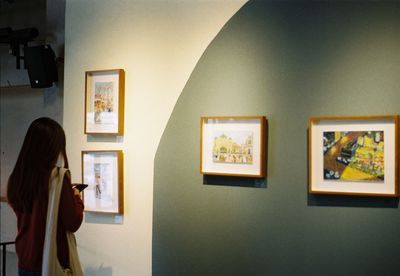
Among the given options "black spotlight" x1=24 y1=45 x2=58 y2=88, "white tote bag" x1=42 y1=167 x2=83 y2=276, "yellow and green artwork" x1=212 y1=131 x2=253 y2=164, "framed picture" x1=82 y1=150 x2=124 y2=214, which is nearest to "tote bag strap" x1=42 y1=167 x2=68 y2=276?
"white tote bag" x1=42 y1=167 x2=83 y2=276

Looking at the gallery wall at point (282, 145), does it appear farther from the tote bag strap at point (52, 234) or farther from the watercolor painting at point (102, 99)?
the tote bag strap at point (52, 234)

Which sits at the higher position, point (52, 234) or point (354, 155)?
point (354, 155)

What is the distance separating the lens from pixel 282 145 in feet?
6.63

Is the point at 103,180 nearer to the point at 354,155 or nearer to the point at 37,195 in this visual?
the point at 37,195

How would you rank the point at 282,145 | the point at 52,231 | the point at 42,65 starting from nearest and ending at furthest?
the point at 52,231
the point at 282,145
the point at 42,65

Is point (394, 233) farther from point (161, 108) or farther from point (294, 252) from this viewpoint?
point (161, 108)

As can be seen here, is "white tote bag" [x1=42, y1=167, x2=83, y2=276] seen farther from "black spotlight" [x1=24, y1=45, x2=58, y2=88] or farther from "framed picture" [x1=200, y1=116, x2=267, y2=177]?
"black spotlight" [x1=24, y1=45, x2=58, y2=88]

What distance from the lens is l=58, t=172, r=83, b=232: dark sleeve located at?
1.84m

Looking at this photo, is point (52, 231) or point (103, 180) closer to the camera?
point (52, 231)

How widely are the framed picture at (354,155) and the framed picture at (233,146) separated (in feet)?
0.90

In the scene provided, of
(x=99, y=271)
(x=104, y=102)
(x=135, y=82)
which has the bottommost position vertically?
(x=99, y=271)

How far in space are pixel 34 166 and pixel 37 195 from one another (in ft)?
0.47

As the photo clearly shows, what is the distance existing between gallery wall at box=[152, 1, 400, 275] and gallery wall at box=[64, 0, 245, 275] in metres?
0.09

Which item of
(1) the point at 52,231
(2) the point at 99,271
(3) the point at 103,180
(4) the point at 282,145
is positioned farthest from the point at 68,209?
A: (4) the point at 282,145
